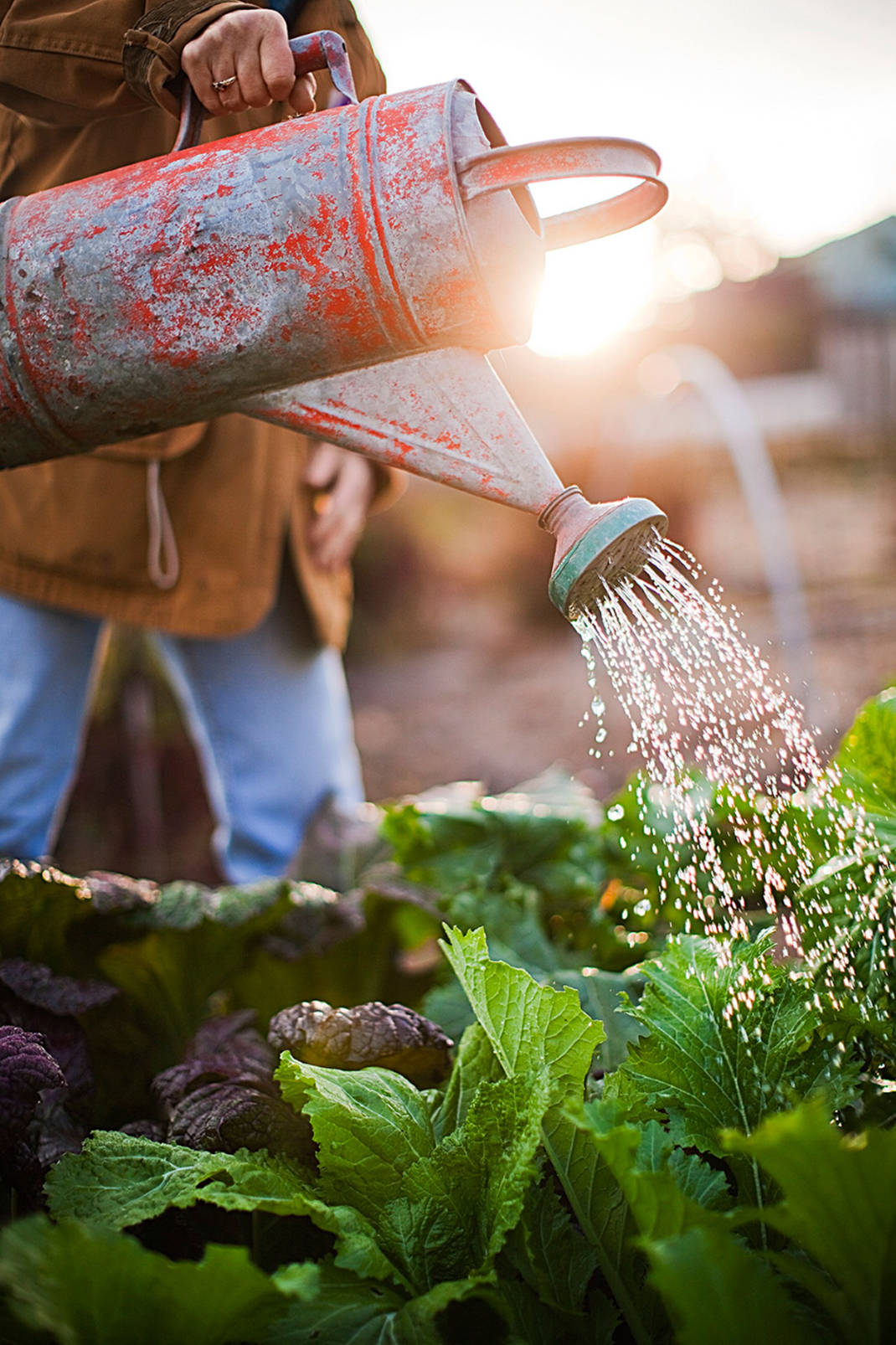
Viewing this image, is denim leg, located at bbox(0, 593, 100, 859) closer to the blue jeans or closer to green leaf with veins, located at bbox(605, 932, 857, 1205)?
the blue jeans

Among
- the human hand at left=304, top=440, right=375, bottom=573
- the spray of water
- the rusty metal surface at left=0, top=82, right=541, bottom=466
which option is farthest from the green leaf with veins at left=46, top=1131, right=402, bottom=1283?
the human hand at left=304, top=440, right=375, bottom=573

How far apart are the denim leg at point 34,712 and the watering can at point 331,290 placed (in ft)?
2.39

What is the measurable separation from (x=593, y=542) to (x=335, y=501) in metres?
1.16

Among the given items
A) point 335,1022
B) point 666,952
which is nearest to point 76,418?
point 335,1022

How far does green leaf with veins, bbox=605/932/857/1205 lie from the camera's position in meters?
0.91

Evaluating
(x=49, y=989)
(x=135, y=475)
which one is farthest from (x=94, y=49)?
(x=49, y=989)

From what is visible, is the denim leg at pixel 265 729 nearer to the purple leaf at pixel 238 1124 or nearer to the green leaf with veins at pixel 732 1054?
the purple leaf at pixel 238 1124

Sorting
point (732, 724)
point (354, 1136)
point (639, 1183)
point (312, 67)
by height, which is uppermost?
point (312, 67)

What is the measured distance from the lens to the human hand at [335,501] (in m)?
2.01

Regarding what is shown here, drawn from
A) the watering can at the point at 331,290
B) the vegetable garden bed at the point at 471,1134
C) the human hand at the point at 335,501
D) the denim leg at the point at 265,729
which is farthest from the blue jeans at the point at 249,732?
the watering can at the point at 331,290

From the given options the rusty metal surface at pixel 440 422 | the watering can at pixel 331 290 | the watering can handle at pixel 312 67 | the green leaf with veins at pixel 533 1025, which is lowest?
the green leaf with veins at pixel 533 1025

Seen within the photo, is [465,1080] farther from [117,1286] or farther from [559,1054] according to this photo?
[117,1286]

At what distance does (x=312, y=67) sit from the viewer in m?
1.03

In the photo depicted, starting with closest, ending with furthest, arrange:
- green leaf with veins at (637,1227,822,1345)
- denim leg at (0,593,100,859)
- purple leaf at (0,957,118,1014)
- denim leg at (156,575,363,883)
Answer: green leaf with veins at (637,1227,822,1345), purple leaf at (0,957,118,1014), denim leg at (0,593,100,859), denim leg at (156,575,363,883)
